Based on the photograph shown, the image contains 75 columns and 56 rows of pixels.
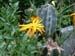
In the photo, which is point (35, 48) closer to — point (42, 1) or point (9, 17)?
point (9, 17)

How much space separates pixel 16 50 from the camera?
224 centimetres

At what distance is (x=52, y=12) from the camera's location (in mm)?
2164

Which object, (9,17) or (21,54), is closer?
(21,54)

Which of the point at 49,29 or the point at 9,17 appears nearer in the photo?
the point at 49,29

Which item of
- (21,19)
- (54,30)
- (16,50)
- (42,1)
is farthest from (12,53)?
(42,1)

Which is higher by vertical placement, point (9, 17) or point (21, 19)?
point (9, 17)

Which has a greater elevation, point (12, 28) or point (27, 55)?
point (12, 28)

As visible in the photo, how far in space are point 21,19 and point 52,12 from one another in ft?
3.76

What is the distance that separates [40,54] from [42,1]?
134 cm

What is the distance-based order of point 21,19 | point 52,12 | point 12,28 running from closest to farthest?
point 52,12
point 12,28
point 21,19

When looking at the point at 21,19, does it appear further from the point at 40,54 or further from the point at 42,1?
the point at 40,54

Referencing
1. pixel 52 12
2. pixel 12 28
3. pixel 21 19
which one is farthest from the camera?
pixel 21 19

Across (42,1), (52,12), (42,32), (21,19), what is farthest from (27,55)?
(42,1)

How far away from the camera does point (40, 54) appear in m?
2.19
